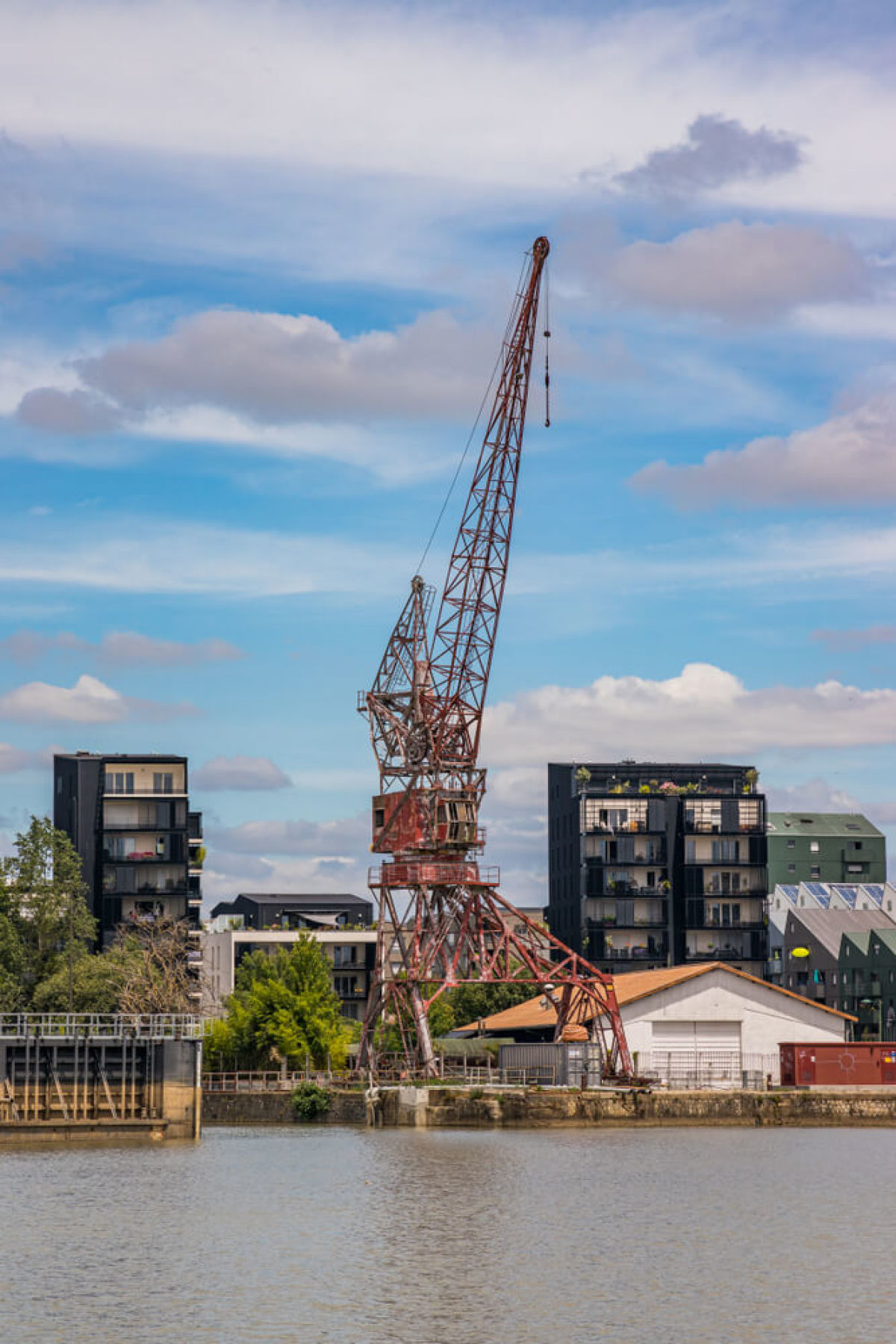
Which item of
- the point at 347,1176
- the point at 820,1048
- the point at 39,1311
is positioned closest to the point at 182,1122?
the point at 347,1176

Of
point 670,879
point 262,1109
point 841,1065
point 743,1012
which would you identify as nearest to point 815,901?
point 670,879

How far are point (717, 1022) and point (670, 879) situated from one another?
158ft

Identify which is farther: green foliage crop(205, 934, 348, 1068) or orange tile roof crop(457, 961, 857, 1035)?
green foliage crop(205, 934, 348, 1068)

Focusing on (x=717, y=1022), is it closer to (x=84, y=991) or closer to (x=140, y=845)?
(x=84, y=991)

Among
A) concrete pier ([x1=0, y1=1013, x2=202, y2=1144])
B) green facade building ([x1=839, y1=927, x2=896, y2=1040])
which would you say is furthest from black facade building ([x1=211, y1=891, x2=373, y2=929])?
concrete pier ([x1=0, y1=1013, x2=202, y2=1144])

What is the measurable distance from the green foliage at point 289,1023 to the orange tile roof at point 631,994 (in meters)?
12.2

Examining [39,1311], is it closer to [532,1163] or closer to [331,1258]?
[331,1258]

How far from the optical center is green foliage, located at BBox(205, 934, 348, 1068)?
110 metres

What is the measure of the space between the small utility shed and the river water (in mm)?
29939

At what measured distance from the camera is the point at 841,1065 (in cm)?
10219

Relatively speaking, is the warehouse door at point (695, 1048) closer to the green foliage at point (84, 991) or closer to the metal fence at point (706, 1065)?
the metal fence at point (706, 1065)

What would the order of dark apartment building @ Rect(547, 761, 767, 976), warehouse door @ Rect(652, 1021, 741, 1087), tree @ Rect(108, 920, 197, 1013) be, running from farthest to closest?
dark apartment building @ Rect(547, 761, 767, 976)
tree @ Rect(108, 920, 197, 1013)
warehouse door @ Rect(652, 1021, 741, 1087)

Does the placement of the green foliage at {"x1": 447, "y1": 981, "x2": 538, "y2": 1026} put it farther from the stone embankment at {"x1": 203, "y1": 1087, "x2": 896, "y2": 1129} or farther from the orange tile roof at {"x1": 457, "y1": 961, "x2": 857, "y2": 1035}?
the stone embankment at {"x1": 203, "y1": 1087, "x2": 896, "y2": 1129}

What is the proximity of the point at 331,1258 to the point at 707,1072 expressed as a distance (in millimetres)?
60894
